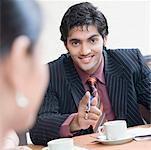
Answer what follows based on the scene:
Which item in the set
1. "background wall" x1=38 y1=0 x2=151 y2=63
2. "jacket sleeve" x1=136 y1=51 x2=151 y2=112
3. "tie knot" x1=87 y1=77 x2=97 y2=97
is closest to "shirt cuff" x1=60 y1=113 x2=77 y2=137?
"tie knot" x1=87 y1=77 x2=97 y2=97

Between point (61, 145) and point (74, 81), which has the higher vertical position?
point (74, 81)

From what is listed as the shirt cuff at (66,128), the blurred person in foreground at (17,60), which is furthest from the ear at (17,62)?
the shirt cuff at (66,128)

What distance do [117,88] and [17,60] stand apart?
1080 millimetres

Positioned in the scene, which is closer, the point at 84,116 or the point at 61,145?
the point at 61,145

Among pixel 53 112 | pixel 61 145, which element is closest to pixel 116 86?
pixel 53 112

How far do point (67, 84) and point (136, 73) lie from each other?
0.86ft

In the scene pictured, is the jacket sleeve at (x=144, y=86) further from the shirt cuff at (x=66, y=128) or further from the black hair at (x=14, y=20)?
the black hair at (x=14, y=20)

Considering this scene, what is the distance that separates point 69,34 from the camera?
1.25 m

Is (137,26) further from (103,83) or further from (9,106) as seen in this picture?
(9,106)

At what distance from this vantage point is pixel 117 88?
1260 millimetres

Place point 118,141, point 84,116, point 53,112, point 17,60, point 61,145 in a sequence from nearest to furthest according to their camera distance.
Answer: point 17,60 → point 61,145 → point 118,141 → point 84,116 → point 53,112

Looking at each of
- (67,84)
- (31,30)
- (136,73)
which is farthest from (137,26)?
(31,30)

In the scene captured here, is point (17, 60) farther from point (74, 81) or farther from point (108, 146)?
point (74, 81)

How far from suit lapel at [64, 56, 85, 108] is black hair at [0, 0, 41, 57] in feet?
3.30
